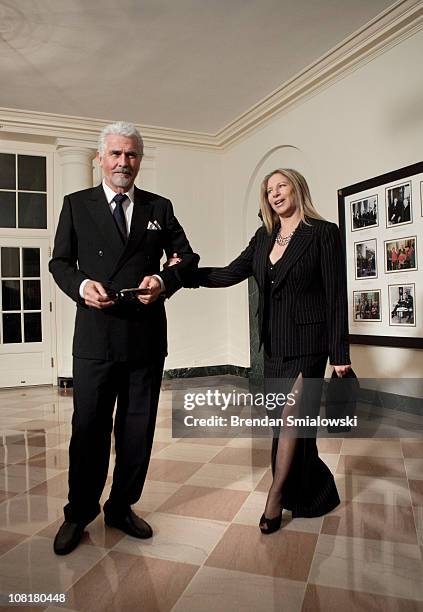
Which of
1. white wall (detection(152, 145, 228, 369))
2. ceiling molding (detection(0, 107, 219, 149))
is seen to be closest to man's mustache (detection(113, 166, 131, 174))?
ceiling molding (detection(0, 107, 219, 149))

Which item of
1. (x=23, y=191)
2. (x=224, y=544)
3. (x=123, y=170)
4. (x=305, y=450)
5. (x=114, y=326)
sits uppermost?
(x=23, y=191)

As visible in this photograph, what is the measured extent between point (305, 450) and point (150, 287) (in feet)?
3.78

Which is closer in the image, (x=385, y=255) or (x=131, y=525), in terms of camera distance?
(x=131, y=525)

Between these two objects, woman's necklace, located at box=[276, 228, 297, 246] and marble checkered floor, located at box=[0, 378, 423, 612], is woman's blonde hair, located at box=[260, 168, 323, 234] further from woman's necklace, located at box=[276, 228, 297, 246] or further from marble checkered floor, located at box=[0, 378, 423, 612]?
marble checkered floor, located at box=[0, 378, 423, 612]

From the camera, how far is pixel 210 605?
6.23 ft

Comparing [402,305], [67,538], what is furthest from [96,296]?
[402,305]

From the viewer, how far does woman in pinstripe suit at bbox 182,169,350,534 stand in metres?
2.57

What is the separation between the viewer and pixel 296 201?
8.72ft

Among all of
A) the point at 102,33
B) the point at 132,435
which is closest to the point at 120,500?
the point at 132,435

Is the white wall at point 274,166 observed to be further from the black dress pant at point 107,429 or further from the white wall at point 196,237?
the black dress pant at point 107,429

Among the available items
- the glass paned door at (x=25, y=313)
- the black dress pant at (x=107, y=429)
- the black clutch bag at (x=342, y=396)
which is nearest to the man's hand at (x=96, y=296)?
the black dress pant at (x=107, y=429)

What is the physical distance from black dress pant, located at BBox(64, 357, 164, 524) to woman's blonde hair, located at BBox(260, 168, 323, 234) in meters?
0.95

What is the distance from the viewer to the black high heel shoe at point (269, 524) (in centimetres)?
252

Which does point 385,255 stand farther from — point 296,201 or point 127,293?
point 127,293
